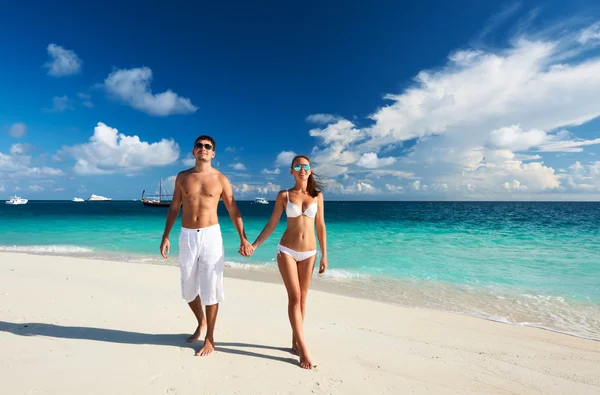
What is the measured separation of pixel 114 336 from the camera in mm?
4160

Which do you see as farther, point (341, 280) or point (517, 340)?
point (341, 280)

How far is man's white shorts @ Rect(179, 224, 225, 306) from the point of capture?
12.2 ft

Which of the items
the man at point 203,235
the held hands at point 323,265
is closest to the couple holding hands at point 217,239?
the man at point 203,235

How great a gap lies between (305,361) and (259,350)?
723 millimetres

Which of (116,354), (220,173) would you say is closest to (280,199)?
(220,173)

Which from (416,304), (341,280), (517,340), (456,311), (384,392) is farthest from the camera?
(341,280)

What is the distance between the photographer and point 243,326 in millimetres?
4812

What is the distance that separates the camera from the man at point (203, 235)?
371 cm

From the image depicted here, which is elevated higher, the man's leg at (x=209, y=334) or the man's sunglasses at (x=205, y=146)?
the man's sunglasses at (x=205, y=146)

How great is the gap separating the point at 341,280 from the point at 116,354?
7431 mm

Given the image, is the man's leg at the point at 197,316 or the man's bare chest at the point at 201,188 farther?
the man's leg at the point at 197,316

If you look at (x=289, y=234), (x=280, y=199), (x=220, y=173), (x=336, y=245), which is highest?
(x=220, y=173)

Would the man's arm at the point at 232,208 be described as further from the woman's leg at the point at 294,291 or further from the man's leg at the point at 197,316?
the man's leg at the point at 197,316

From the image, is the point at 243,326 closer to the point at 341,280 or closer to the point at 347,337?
the point at 347,337
